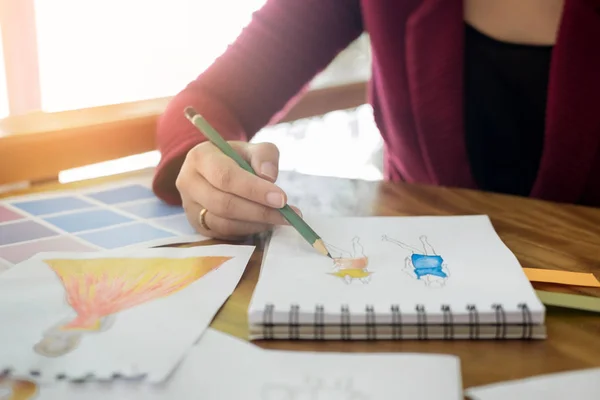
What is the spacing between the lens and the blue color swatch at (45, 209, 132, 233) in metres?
0.70

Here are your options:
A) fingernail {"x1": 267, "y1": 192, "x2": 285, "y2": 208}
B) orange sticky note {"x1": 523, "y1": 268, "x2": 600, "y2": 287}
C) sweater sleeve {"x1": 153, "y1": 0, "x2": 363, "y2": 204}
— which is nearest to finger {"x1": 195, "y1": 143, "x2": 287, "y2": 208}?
fingernail {"x1": 267, "y1": 192, "x2": 285, "y2": 208}

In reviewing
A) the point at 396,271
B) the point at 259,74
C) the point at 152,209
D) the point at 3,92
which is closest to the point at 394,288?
the point at 396,271

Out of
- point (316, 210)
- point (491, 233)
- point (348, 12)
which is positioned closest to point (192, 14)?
point (348, 12)

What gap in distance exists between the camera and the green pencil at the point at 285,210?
592mm

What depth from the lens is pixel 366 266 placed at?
0.55 metres

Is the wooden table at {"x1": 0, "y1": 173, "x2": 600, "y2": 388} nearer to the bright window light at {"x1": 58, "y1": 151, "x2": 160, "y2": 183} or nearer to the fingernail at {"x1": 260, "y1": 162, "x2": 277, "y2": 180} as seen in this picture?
the fingernail at {"x1": 260, "y1": 162, "x2": 277, "y2": 180}

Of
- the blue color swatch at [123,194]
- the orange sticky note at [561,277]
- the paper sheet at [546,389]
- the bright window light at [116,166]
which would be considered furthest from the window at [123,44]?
the paper sheet at [546,389]

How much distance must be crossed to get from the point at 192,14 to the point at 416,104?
66 centimetres

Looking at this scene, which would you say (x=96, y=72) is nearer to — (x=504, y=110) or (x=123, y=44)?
(x=123, y=44)

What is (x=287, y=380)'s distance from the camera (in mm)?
403

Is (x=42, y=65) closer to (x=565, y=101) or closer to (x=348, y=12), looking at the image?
(x=348, y=12)

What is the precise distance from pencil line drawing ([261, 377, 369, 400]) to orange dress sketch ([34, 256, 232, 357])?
0.50 feet

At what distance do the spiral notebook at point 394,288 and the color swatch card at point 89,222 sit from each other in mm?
141

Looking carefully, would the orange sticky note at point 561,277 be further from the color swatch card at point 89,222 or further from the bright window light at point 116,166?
the bright window light at point 116,166
